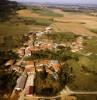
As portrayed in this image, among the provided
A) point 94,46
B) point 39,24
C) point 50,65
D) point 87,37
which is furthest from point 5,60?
point 39,24

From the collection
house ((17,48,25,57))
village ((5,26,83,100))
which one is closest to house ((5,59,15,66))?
village ((5,26,83,100))

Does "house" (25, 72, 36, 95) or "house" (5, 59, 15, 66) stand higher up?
"house" (25, 72, 36, 95)

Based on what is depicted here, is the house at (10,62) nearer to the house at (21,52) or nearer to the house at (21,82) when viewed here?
the house at (21,52)

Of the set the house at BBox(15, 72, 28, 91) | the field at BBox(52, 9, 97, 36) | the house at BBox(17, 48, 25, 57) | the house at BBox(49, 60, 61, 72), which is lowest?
the field at BBox(52, 9, 97, 36)

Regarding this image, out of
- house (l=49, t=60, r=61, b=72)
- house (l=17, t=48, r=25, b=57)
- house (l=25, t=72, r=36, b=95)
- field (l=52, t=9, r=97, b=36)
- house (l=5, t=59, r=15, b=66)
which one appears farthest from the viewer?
field (l=52, t=9, r=97, b=36)

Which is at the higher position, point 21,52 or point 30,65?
point 30,65

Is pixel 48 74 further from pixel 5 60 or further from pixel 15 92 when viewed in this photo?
pixel 5 60

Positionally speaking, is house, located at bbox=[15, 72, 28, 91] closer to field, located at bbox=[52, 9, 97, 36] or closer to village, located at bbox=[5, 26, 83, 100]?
village, located at bbox=[5, 26, 83, 100]

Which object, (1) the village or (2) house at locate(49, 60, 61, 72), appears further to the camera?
(2) house at locate(49, 60, 61, 72)

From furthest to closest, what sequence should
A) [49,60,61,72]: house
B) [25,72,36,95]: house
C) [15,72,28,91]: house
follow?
[49,60,61,72]: house, [15,72,28,91]: house, [25,72,36,95]: house

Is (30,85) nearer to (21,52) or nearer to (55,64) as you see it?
(55,64)

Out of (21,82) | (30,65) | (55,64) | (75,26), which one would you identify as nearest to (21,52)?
(30,65)

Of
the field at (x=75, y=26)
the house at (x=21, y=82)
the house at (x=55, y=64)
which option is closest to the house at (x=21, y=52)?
the house at (x=55, y=64)
